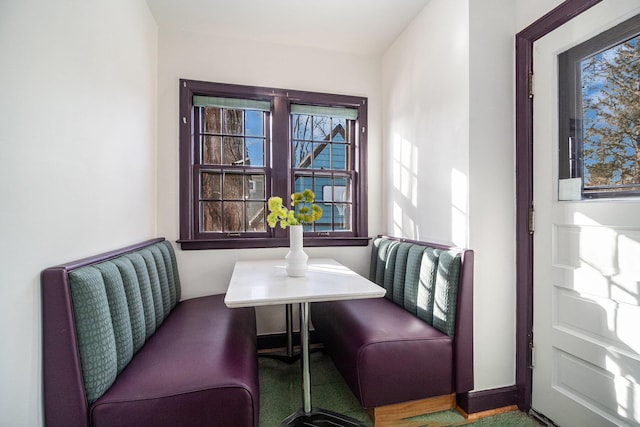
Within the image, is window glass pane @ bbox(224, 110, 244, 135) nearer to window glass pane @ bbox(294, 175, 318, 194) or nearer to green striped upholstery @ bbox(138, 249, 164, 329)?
window glass pane @ bbox(294, 175, 318, 194)

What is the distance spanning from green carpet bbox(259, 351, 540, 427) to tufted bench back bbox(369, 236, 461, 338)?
0.50m

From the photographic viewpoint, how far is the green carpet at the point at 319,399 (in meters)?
1.65

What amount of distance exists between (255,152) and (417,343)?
1957 mm

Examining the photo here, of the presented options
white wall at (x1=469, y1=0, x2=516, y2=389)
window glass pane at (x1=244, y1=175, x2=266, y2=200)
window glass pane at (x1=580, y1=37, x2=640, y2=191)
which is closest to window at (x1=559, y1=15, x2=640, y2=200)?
window glass pane at (x1=580, y1=37, x2=640, y2=191)

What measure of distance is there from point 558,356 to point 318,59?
8.98ft

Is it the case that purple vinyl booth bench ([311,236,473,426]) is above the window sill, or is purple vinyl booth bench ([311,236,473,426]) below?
below

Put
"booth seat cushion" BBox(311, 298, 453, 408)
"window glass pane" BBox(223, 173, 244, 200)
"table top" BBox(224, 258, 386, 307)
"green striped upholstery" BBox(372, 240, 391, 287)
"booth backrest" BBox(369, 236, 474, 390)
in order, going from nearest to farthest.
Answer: "table top" BBox(224, 258, 386, 307) < "booth seat cushion" BBox(311, 298, 453, 408) < "booth backrest" BBox(369, 236, 474, 390) < "green striped upholstery" BBox(372, 240, 391, 287) < "window glass pane" BBox(223, 173, 244, 200)

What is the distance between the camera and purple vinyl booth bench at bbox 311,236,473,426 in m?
1.51

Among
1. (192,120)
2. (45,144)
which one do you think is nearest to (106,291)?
(45,144)

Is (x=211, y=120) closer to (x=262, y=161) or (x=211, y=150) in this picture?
(x=211, y=150)

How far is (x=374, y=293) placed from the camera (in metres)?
1.46

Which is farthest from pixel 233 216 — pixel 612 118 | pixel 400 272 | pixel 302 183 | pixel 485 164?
pixel 612 118

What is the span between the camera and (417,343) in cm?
157

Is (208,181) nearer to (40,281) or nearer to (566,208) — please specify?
(40,281)
